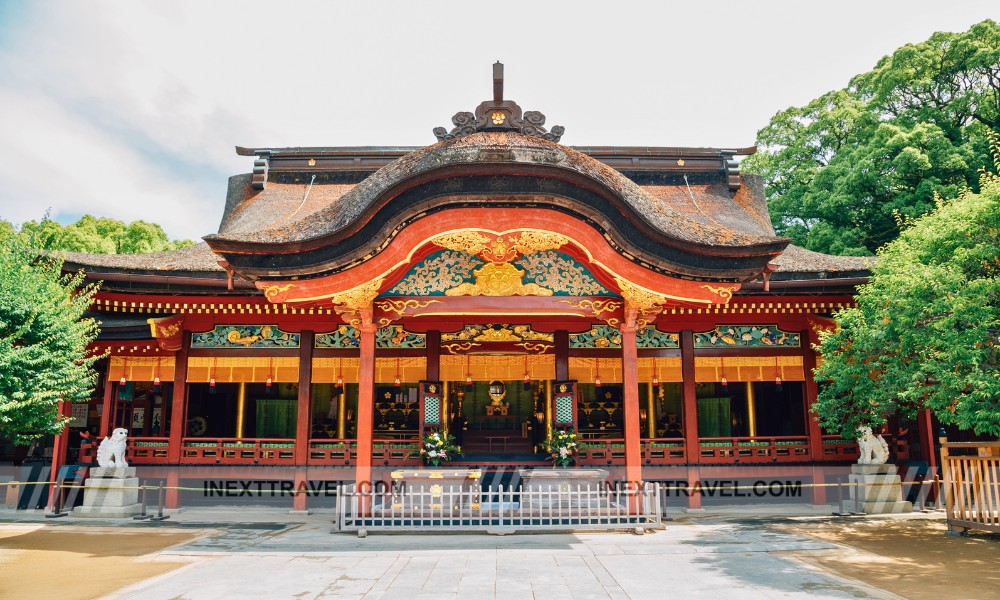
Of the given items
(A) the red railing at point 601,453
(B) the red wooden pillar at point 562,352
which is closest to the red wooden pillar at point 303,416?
(B) the red wooden pillar at point 562,352

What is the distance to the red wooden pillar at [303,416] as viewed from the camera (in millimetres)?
14016

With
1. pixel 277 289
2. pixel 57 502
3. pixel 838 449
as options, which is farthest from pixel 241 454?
pixel 838 449

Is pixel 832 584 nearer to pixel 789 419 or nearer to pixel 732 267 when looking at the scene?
pixel 732 267

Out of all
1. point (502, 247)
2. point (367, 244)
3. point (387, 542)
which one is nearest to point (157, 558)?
point (387, 542)

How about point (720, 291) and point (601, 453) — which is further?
point (601, 453)

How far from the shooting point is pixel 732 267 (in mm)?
10836

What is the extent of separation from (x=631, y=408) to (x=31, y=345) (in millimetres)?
9885

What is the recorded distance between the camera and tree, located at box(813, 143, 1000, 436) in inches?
338

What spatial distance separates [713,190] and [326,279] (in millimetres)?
13065

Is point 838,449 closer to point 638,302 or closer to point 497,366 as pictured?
point 638,302

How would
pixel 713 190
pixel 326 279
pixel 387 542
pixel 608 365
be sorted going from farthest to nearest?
pixel 713 190
pixel 608 365
pixel 326 279
pixel 387 542

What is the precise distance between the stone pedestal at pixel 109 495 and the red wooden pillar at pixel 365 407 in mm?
5693

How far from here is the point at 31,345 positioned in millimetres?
9586

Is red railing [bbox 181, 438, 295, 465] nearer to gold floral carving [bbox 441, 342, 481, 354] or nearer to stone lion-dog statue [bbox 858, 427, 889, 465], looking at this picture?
gold floral carving [bbox 441, 342, 481, 354]
